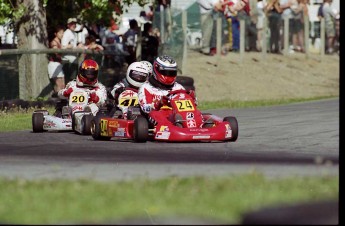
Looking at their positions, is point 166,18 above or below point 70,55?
above

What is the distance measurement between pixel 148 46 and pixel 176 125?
11.5 meters

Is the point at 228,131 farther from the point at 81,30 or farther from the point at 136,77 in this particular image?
the point at 81,30

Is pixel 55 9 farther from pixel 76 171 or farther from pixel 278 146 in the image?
pixel 76 171

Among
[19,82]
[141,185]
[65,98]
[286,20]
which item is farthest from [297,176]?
[286,20]

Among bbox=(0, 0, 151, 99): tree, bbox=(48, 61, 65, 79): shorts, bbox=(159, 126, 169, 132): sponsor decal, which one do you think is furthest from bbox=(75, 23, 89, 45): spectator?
bbox=(159, 126, 169, 132): sponsor decal

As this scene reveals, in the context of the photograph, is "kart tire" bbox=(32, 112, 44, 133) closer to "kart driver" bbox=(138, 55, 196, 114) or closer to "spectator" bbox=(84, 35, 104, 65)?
"kart driver" bbox=(138, 55, 196, 114)

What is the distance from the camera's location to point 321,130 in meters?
17.2

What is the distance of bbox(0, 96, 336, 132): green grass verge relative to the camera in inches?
719

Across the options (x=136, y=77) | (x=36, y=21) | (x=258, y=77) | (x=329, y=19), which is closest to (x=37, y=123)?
(x=136, y=77)

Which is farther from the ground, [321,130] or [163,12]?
[163,12]

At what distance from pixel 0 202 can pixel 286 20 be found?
24.0 meters

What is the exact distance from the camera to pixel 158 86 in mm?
15766

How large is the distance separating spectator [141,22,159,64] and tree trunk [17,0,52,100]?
3.26 metres

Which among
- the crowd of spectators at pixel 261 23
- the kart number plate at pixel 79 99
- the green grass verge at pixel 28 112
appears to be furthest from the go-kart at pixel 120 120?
the crowd of spectators at pixel 261 23
